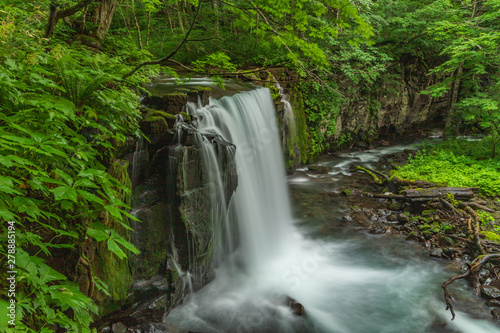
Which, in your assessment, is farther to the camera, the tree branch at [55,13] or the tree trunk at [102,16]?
the tree trunk at [102,16]

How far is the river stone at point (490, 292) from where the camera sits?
5020 millimetres

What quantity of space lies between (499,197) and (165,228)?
31.1ft

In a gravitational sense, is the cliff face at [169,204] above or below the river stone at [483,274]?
above

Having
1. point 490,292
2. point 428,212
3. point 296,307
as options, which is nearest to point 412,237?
point 428,212

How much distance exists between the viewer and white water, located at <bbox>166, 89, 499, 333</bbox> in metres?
4.86

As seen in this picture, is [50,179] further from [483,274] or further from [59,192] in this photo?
[483,274]

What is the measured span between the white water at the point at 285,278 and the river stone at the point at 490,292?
615 millimetres

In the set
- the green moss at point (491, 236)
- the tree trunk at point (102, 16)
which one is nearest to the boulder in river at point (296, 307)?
the green moss at point (491, 236)

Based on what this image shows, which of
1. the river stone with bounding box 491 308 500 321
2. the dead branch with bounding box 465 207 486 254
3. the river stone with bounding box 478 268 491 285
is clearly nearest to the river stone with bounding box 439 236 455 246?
the dead branch with bounding box 465 207 486 254

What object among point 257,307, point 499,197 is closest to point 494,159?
point 499,197

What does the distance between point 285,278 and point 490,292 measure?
3785 millimetres

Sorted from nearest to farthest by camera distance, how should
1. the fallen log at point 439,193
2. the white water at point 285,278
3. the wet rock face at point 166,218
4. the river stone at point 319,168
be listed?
the wet rock face at point 166,218, the white water at point 285,278, the fallen log at point 439,193, the river stone at point 319,168

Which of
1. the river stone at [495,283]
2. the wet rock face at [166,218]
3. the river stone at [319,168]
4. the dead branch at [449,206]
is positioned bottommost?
the river stone at [495,283]

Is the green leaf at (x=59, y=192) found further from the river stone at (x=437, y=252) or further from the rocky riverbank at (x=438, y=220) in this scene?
the river stone at (x=437, y=252)
